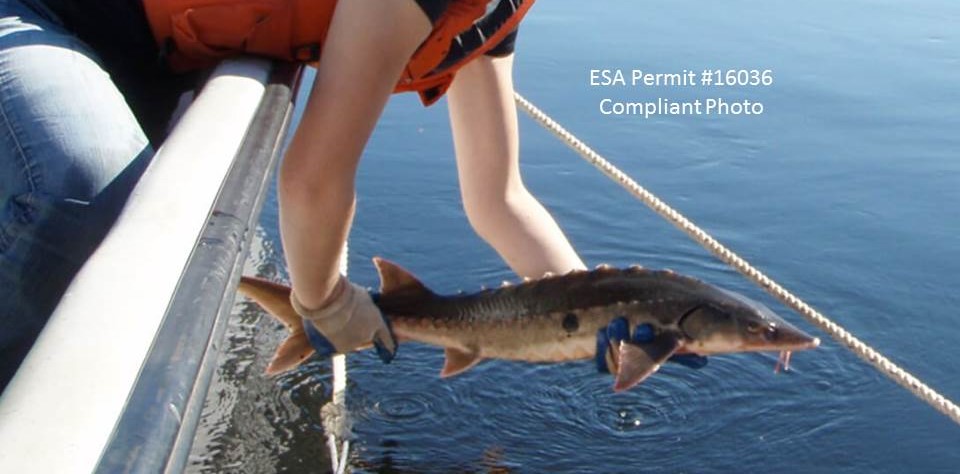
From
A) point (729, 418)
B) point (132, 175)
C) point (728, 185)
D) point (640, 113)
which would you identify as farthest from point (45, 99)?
point (640, 113)

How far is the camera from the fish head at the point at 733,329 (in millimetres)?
2490

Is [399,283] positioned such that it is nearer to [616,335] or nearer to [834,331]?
[616,335]

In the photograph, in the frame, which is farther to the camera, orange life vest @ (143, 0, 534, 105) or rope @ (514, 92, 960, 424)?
rope @ (514, 92, 960, 424)

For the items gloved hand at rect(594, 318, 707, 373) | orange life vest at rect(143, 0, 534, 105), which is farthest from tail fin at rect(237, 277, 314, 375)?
gloved hand at rect(594, 318, 707, 373)

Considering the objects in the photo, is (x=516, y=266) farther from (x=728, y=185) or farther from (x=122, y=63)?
(x=728, y=185)

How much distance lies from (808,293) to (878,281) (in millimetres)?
291

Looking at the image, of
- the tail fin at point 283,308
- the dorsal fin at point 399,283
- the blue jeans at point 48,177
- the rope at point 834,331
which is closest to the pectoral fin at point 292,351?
the tail fin at point 283,308

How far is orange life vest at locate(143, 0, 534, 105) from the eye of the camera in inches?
88.1

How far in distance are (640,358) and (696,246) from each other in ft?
8.14

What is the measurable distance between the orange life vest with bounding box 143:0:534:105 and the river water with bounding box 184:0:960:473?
1409 mm

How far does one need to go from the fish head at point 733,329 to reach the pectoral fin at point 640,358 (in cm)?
4

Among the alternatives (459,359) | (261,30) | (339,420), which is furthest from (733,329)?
(339,420)

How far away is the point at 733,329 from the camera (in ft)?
8.15

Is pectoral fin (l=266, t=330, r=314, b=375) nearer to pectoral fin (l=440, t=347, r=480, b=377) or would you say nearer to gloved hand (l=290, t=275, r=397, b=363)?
gloved hand (l=290, t=275, r=397, b=363)
